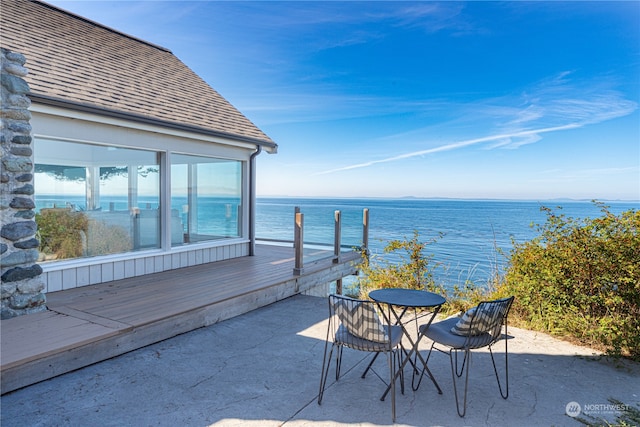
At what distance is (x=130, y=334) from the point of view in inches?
139

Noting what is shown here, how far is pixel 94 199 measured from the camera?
522 cm

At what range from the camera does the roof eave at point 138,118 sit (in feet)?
14.0

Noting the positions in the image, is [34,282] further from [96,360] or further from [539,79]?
[539,79]

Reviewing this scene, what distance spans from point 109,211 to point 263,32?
9.33 m

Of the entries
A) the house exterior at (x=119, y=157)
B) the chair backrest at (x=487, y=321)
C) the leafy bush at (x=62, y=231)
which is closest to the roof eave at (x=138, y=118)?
the house exterior at (x=119, y=157)

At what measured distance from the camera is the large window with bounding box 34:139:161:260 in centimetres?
465

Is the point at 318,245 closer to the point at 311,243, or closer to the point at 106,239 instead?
the point at 311,243

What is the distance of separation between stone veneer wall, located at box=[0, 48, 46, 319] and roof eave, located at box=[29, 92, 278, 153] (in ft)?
1.29

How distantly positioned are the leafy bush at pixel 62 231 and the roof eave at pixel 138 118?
4.48 ft

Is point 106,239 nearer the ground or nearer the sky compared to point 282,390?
Result: nearer the sky

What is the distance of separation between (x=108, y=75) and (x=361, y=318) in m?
5.96

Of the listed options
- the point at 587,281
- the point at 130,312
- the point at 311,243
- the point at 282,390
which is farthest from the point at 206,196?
the point at 587,281

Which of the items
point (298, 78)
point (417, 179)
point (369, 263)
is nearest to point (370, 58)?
point (298, 78)

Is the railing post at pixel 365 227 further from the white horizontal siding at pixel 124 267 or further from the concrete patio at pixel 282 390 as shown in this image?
the concrete patio at pixel 282 390
